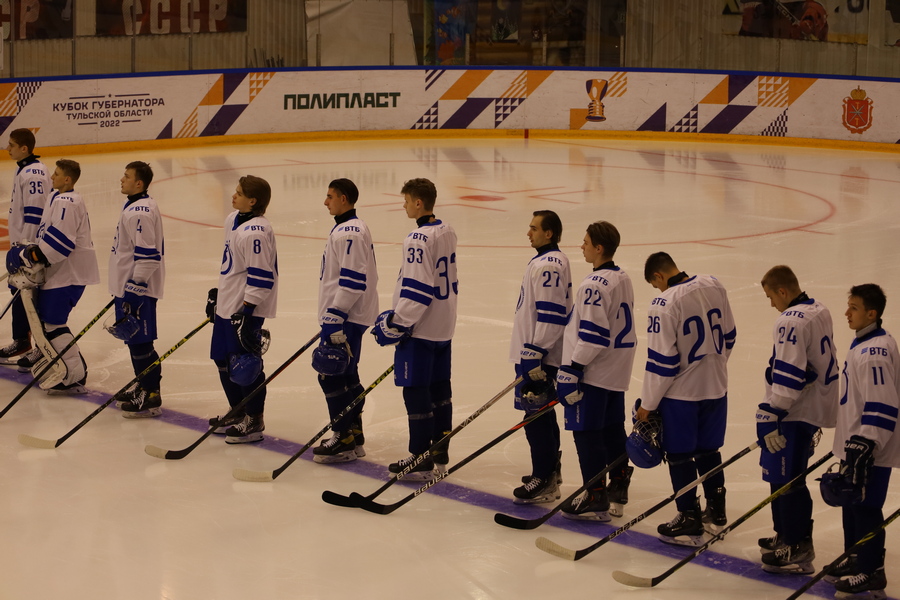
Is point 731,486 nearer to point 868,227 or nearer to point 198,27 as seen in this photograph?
point 868,227

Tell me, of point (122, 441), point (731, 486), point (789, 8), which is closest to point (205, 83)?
point (789, 8)

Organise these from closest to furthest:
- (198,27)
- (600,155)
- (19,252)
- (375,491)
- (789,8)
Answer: (375,491)
(19,252)
(600,155)
(198,27)
(789,8)

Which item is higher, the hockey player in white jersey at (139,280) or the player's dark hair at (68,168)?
the player's dark hair at (68,168)

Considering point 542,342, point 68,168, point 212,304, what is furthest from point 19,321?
point 542,342

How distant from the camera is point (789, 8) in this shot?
2069cm

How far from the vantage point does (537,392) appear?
4953mm

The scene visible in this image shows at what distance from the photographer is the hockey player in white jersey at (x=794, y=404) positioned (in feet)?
13.9

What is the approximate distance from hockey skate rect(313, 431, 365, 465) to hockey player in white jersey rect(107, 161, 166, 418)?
3.69 feet

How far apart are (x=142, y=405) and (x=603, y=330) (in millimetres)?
2797

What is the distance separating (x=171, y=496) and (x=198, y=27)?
15194 mm

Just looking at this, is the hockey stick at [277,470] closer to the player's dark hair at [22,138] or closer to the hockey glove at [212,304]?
the hockey glove at [212,304]

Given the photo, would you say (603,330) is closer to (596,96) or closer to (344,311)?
(344,311)

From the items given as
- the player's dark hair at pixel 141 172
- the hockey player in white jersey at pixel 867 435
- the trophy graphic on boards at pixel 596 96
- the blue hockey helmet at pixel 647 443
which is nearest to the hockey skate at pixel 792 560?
the hockey player in white jersey at pixel 867 435

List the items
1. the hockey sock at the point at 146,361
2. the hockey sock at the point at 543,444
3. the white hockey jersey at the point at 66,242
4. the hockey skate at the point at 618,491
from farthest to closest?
the white hockey jersey at the point at 66,242, the hockey sock at the point at 146,361, the hockey sock at the point at 543,444, the hockey skate at the point at 618,491
